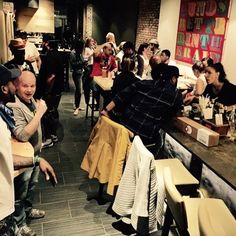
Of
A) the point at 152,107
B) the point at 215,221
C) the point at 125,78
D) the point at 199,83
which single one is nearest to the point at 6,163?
the point at 215,221

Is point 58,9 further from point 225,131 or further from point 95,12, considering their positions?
point 225,131

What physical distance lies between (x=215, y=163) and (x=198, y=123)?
0.66 m

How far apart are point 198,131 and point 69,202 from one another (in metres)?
1.53

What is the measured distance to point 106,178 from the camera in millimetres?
2684

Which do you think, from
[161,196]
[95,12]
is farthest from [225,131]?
[95,12]

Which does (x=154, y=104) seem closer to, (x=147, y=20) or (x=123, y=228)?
(x=123, y=228)

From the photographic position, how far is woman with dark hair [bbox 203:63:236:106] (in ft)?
10.5

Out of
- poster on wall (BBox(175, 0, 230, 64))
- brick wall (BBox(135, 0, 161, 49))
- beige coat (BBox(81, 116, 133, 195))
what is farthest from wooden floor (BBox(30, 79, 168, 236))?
brick wall (BBox(135, 0, 161, 49))

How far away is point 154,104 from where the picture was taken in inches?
109

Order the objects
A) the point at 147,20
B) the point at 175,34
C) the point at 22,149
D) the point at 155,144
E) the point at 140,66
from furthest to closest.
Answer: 1. the point at 147,20
2. the point at 175,34
3. the point at 140,66
4. the point at 155,144
5. the point at 22,149

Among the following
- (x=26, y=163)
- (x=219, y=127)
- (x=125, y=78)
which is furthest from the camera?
(x=125, y=78)

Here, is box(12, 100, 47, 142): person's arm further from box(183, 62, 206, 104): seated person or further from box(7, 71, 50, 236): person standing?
box(183, 62, 206, 104): seated person

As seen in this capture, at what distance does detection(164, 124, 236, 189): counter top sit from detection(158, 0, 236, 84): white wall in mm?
2853

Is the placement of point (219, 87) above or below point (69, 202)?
above
